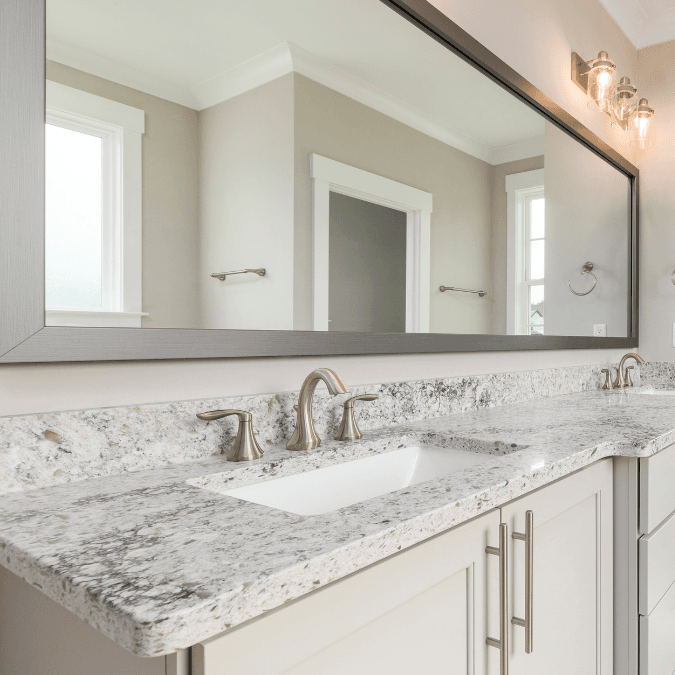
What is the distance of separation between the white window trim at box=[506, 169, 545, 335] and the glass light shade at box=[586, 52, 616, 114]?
0.72m

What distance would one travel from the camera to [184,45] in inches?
35.8

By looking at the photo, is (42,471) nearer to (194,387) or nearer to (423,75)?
(194,387)

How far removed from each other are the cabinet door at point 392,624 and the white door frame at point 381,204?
57 cm

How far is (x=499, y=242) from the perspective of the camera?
5.58 feet

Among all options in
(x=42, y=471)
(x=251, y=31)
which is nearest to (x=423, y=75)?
(x=251, y=31)

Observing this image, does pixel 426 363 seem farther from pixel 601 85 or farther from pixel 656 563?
pixel 601 85

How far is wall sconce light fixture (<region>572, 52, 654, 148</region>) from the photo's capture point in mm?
2203

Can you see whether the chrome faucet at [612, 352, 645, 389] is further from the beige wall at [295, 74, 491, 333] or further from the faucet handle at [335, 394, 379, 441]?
the faucet handle at [335, 394, 379, 441]

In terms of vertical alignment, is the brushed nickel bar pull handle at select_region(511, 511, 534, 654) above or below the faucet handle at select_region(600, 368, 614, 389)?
below

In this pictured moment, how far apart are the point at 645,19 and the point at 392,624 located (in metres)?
3.09

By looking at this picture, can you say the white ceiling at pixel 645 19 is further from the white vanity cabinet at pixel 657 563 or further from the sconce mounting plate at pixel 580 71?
the white vanity cabinet at pixel 657 563

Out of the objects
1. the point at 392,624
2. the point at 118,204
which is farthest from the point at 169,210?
the point at 392,624

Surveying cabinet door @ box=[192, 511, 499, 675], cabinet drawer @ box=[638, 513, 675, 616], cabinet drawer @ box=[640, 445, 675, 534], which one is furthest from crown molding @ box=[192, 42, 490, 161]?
cabinet drawer @ box=[638, 513, 675, 616]

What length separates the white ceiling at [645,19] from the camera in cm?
251
